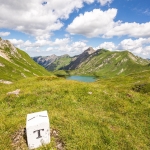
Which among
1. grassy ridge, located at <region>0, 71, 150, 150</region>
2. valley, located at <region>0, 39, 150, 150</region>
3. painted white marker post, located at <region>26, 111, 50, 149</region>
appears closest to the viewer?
painted white marker post, located at <region>26, 111, 50, 149</region>

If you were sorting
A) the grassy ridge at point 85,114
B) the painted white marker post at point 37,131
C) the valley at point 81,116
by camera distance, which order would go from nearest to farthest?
the painted white marker post at point 37,131
the valley at point 81,116
the grassy ridge at point 85,114

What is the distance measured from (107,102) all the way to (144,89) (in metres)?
26.5

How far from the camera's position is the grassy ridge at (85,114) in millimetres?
13781

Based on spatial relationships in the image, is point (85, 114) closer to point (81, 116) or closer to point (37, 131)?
point (81, 116)

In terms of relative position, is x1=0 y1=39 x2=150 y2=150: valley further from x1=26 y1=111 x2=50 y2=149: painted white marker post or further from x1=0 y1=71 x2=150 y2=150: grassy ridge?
x1=26 y1=111 x2=50 y2=149: painted white marker post

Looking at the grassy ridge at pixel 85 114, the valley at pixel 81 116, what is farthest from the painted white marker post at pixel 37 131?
the grassy ridge at pixel 85 114

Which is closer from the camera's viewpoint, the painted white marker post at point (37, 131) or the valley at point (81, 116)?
the painted white marker post at point (37, 131)

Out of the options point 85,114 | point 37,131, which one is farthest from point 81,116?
point 37,131

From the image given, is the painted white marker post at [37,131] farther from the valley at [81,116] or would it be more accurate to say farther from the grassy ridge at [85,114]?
the grassy ridge at [85,114]

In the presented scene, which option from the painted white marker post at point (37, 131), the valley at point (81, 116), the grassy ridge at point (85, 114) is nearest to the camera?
the painted white marker post at point (37, 131)

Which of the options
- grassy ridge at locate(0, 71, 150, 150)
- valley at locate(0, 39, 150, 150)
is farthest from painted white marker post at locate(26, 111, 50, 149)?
grassy ridge at locate(0, 71, 150, 150)

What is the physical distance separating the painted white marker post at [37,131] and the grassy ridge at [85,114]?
0.75 m

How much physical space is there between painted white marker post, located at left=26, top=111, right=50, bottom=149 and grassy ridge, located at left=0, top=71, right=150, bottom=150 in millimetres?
754

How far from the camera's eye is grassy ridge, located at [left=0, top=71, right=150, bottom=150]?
1378cm
